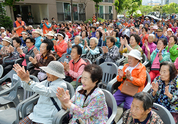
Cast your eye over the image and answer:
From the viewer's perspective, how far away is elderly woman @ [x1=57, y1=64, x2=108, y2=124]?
1597 millimetres

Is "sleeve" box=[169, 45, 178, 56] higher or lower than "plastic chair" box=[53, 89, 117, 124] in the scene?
higher

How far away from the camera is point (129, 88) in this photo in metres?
2.47

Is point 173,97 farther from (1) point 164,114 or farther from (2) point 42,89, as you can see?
(2) point 42,89

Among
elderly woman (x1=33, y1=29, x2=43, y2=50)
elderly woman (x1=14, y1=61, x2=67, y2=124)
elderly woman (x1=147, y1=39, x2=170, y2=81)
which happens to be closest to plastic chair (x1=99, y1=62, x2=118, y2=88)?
elderly woman (x1=147, y1=39, x2=170, y2=81)

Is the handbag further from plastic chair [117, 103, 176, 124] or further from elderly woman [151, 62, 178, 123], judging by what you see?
plastic chair [117, 103, 176, 124]

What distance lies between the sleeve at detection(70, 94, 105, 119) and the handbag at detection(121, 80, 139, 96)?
3.05ft

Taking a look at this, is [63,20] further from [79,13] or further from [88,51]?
[88,51]

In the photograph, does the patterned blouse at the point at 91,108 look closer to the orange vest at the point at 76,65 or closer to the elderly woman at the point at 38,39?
the orange vest at the point at 76,65

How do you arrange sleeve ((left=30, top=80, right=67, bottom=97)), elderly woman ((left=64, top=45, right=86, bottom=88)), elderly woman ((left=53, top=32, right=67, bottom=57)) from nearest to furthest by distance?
1. sleeve ((left=30, top=80, right=67, bottom=97))
2. elderly woman ((left=64, top=45, right=86, bottom=88))
3. elderly woman ((left=53, top=32, right=67, bottom=57))

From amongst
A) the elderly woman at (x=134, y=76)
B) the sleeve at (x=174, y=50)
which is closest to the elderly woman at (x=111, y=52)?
the elderly woman at (x=134, y=76)

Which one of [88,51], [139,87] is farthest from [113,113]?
[88,51]

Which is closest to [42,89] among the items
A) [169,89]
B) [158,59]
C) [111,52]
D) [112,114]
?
[112,114]

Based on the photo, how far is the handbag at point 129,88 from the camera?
242 centimetres

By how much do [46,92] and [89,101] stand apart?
0.66 metres
